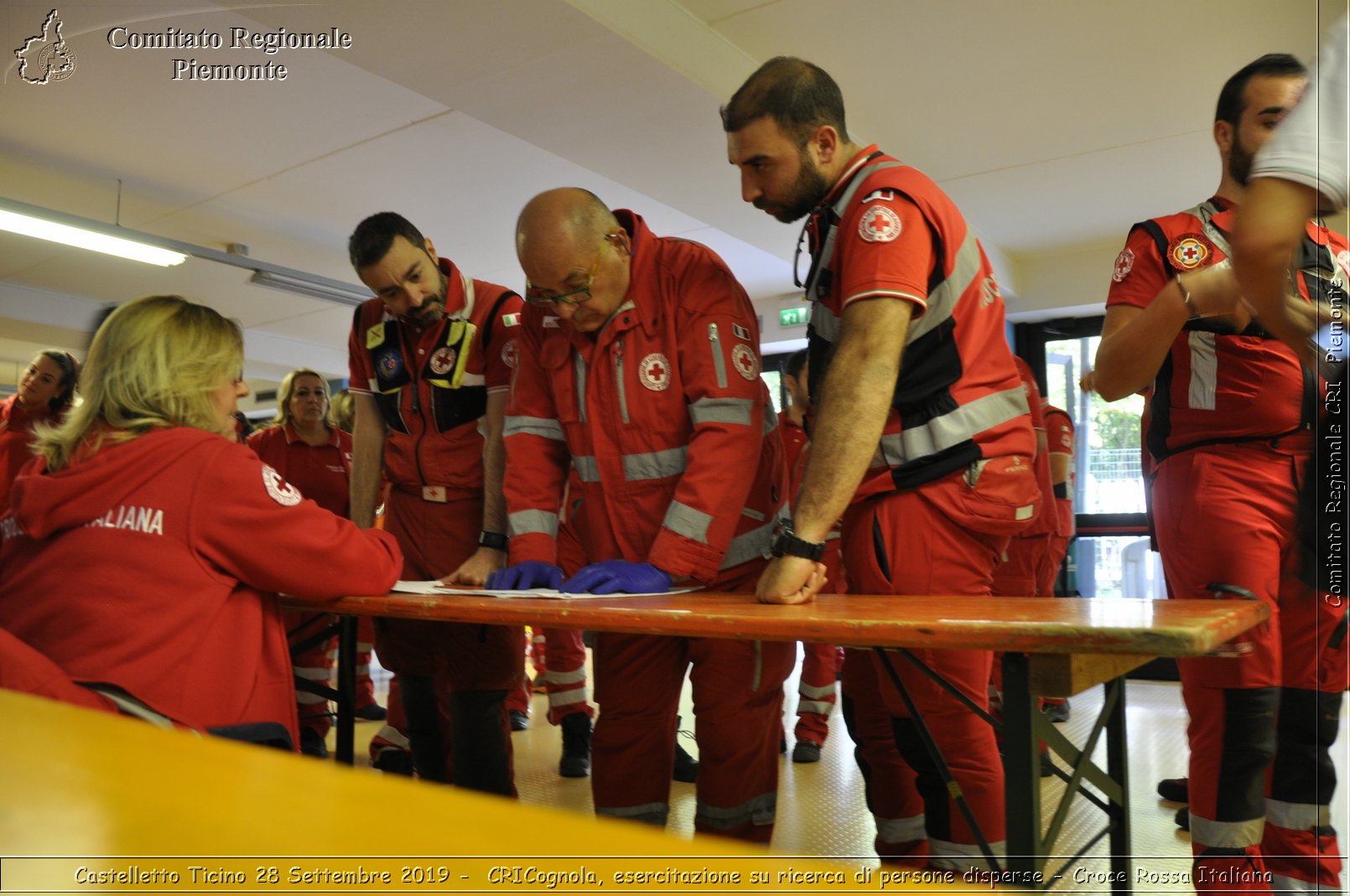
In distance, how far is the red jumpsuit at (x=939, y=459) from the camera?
1694 millimetres

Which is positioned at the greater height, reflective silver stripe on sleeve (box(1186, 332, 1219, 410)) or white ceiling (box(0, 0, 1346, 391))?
white ceiling (box(0, 0, 1346, 391))

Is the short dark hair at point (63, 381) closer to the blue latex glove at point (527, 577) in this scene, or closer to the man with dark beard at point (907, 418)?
the blue latex glove at point (527, 577)

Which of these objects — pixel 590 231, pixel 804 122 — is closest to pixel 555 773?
pixel 590 231

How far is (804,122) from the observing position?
6.36 ft

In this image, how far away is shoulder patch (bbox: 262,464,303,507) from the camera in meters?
1.73

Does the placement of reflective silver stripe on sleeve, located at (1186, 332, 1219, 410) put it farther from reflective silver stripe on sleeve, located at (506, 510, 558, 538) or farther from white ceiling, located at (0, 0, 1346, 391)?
white ceiling, located at (0, 0, 1346, 391)

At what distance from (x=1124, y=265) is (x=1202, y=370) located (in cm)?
27

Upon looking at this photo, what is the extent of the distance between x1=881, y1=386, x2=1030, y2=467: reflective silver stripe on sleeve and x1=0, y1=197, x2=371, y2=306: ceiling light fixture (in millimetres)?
6365

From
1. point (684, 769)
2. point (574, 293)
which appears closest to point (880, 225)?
point (574, 293)

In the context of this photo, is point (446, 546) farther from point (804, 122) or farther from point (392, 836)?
point (392, 836)

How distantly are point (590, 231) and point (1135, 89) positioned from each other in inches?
158

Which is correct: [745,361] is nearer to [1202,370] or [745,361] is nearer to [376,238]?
[1202,370]

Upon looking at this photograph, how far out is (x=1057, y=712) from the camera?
5.04m

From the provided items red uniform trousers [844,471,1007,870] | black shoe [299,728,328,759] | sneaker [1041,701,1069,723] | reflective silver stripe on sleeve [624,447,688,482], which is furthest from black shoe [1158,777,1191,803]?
black shoe [299,728,328,759]
